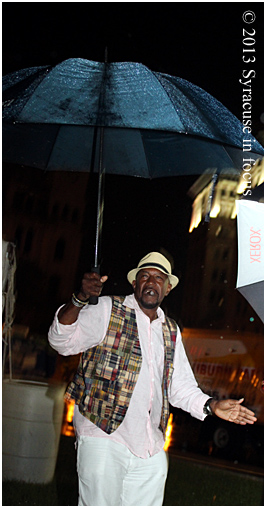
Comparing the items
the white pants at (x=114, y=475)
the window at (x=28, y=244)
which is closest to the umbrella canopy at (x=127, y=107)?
the white pants at (x=114, y=475)

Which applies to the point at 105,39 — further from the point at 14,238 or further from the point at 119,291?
the point at 14,238

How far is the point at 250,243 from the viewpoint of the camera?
3.36m

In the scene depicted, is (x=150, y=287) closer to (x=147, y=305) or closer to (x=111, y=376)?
(x=147, y=305)

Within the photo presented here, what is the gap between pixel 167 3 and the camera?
20.1 feet

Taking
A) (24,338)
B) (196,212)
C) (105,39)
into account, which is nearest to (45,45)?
(105,39)

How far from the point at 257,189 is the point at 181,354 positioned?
102 centimetres

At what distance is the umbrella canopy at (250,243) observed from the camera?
3.29m

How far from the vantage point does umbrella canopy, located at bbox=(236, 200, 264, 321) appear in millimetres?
3291

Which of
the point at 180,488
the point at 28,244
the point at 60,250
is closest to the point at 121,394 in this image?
the point at 180,488

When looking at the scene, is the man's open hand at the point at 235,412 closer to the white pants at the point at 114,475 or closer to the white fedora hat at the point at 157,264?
the white pants at the point at 114,475

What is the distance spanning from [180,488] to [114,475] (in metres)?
3.58

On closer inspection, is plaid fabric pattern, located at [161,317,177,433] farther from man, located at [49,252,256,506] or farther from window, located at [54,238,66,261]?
window, located at [54,238,66,261]

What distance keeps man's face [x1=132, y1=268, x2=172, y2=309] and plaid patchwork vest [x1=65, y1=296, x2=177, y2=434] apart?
13cm

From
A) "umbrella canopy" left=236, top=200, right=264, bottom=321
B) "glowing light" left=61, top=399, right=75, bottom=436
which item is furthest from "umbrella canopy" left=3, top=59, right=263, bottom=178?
"glowing light" left=61, top=399, right=75, bottom=436
